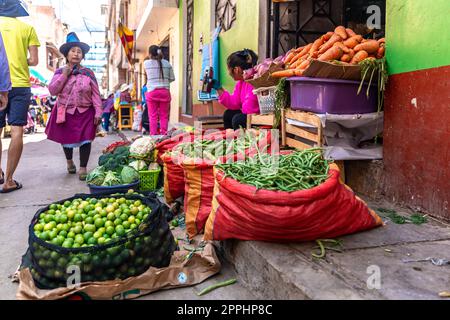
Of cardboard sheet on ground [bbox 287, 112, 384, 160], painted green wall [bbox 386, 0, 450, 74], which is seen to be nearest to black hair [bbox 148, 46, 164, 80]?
cardboard sheet on ground [bbox 287, 112, 384, 160]

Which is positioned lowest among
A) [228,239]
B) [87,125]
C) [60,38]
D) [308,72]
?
[228,239]

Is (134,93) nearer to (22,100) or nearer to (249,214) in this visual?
(22,100)

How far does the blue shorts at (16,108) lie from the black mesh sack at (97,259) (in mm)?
2922

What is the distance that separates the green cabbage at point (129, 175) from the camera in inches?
178

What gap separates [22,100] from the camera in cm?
501

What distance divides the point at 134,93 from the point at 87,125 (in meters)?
14.4

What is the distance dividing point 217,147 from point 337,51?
4.40 ft

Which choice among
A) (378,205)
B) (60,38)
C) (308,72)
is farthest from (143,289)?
(60,38)

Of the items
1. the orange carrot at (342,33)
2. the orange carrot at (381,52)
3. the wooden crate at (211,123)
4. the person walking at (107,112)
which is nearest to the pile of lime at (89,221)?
the orange carrot at (381,52)

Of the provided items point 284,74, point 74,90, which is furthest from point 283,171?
point 74,90

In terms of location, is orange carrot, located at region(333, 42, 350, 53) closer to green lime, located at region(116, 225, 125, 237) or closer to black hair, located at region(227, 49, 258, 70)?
black hair, located at region(227, 49, 258, 70)

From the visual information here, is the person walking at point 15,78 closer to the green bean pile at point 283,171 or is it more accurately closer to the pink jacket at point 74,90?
the pink jacket at point 74,90

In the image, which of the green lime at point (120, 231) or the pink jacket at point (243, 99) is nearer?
the green lime at point (120, 231)

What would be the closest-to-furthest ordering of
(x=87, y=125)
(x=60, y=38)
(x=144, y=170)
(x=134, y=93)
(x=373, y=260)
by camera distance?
1. (x=373, y=260)
2. (x=144, y=170)
3. (x=87, y=125)
4. (x=134, y=93)
5. (x=60, y=38)
